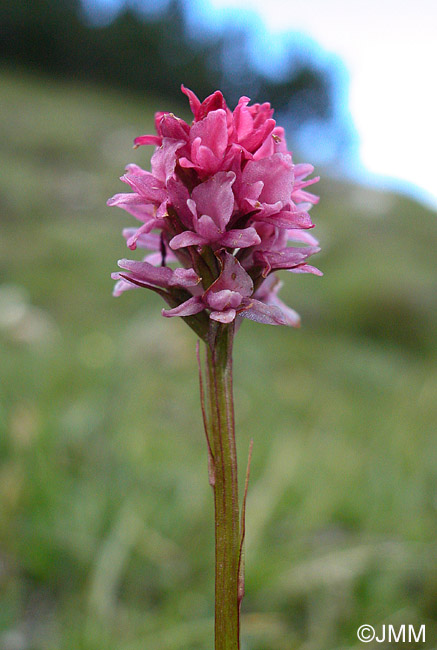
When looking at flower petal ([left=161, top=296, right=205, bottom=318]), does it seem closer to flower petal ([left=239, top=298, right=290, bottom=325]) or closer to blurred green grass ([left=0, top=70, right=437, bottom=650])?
flower petal ([left=239, top=298, right=290, bottom=325])

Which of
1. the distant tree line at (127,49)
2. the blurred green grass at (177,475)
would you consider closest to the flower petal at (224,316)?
the blurred green grass at (177,475)

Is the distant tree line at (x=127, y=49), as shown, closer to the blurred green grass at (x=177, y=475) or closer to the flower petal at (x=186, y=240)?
the blurred green grass at (x=177, y=475)

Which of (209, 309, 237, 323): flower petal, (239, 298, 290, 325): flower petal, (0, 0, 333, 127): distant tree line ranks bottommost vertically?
(209, 309, 237, 323): flower petal

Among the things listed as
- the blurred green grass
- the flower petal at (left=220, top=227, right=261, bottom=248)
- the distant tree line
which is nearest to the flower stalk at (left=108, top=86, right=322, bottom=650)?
the flower petal at (left=220, top=227, right=261, bottom=248)

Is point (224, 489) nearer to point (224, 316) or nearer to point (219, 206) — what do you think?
point (224, 316)

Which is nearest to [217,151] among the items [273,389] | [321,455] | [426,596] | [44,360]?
[426,596]

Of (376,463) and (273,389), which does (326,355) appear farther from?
(376,463)
